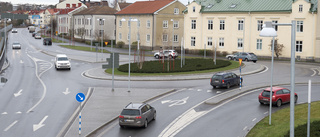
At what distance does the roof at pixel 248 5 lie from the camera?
2512 inches

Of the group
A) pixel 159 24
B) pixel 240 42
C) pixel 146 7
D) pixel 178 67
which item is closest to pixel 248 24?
pixel 240 42

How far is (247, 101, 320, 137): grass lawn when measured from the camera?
20469 mm

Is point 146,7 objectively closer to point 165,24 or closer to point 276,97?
point 165,24

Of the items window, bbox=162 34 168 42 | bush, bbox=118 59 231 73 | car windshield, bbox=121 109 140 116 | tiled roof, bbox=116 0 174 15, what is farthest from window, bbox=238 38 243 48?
car windshield, bbox=121 109 140 116

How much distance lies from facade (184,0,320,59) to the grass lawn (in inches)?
1449

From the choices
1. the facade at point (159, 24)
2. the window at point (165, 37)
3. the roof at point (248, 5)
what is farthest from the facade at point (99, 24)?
the roof at point (248, 5)

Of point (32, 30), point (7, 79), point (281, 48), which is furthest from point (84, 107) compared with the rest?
point (32, 30)

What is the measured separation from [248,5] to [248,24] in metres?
3.46

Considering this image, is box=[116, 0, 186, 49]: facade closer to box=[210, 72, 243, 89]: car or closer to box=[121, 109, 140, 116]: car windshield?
box=[210, 72, 243, 89]: car

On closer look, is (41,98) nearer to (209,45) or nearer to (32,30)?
(209,45)

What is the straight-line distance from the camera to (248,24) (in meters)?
67.3

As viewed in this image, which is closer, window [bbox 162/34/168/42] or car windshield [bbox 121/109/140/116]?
car windshield [bbox 121/109/140/116]

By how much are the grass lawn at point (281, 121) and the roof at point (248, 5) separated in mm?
39099

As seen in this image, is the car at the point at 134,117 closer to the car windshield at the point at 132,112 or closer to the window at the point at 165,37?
the car windshield at the point at 132,112
